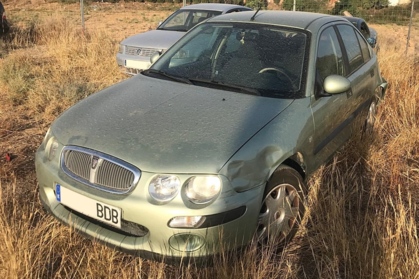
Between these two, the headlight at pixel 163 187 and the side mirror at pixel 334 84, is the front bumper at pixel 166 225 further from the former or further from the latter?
the side mirror at pixel 334 84

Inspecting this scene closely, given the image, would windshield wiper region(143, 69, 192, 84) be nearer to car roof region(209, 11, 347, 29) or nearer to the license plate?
car roof region(209, 11, 347, 29)

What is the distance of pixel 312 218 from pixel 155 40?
5341 mm

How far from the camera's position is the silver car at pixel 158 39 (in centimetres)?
702

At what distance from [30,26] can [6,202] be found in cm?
1025

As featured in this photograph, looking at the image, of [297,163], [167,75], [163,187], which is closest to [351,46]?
[297,163]

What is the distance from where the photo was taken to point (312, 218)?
2.90 meters

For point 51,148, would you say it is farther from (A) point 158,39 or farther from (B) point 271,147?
(A) point 158,39

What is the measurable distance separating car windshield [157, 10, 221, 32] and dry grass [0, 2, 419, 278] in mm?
2753

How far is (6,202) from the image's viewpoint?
2824 millimetres

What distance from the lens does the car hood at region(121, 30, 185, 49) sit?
7082mm

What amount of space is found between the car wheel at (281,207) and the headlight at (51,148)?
1432mm

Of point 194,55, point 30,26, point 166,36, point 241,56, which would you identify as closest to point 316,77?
point 241,56

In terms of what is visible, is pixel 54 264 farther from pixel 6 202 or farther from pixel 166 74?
pixel 166 74

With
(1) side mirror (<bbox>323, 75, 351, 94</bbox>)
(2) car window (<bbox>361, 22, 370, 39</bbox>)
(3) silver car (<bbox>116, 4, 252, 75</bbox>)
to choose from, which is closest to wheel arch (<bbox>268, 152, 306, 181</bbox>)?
(1) side mirror (<bbox>323, 75, 351, 94</bbox>)
